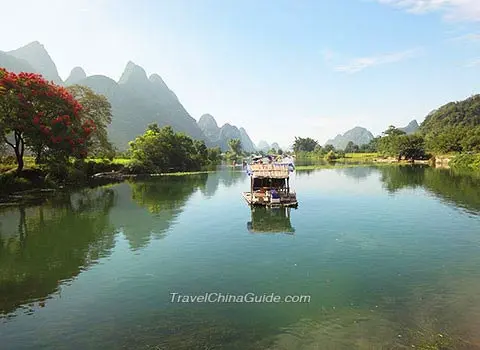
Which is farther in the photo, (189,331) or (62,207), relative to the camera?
(62,207)

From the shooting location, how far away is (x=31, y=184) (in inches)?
2026

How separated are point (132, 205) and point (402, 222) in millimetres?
29652

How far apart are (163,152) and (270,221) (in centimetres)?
7369

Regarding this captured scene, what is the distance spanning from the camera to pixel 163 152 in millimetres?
102125

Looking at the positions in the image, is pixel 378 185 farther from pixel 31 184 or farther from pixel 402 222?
pixel 31 184

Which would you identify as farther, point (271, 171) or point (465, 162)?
point (465, 162)

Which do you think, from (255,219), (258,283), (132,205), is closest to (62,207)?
(132,205)

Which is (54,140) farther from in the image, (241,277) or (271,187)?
(241,277)

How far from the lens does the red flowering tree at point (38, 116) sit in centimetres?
4516

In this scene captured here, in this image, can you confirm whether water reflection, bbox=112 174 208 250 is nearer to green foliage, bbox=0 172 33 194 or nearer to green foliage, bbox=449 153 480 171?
green foliage, bbox=0 172 33 194

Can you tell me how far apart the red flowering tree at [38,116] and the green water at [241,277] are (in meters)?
14.6

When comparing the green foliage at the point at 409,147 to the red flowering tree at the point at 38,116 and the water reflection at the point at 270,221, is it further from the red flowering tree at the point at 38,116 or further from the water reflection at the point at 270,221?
the red flowering tree at the point at 38,116

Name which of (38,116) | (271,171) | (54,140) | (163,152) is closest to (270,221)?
(271,171)

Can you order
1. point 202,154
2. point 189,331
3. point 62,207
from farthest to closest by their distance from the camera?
point 202,154, point 62,207, point 189,331
